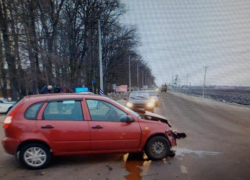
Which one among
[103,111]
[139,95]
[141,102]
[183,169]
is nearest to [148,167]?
[183,169]

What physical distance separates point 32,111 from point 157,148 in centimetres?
281

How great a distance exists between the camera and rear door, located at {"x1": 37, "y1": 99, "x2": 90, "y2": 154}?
3826 millimetres

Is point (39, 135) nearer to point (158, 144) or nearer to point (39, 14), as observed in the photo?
point (158, 144)

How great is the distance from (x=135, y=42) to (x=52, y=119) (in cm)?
2393

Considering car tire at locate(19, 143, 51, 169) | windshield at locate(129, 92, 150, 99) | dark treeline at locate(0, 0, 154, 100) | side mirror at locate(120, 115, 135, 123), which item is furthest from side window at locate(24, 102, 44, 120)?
dark treeline at locate(0, 0, 154, 100)

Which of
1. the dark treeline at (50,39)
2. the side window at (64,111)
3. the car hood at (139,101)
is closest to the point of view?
the side window at (64,111)

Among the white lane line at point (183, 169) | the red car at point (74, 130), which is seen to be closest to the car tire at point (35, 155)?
the red car at point (74, 130)

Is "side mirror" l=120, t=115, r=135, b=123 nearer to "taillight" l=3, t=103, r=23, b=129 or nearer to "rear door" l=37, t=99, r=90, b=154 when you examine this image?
"rear door" l=37, t=99, r=90, b=154

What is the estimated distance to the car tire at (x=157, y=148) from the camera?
13.8 ft

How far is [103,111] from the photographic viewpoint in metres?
4.21

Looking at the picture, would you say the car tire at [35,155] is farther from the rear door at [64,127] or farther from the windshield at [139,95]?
the windshield at [139,95]

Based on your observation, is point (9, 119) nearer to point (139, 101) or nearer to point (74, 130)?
point (74, 130)

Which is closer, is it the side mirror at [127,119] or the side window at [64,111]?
the side window at [64,111]

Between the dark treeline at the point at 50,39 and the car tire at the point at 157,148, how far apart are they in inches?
566
